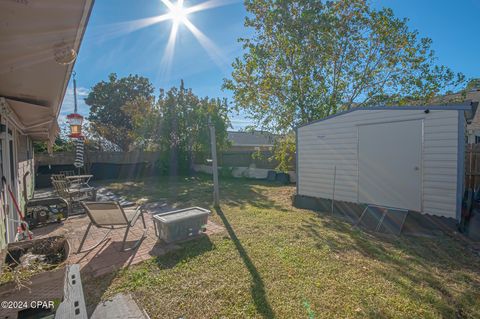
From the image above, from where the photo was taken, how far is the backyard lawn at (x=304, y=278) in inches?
93.7

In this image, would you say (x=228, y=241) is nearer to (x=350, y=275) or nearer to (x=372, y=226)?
(x=350, y=275)

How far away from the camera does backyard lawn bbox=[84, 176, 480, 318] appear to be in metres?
2.38

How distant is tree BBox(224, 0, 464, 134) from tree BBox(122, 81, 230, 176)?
4475 millimetres

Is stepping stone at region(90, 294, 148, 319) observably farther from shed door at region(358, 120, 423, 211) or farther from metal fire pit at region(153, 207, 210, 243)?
shed door at region(358, 120, 423, 211)

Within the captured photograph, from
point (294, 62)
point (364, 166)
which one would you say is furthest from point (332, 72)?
point (364, 166)

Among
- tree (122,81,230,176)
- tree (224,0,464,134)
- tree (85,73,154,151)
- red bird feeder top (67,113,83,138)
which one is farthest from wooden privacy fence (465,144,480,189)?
tree (85,73,154,151)

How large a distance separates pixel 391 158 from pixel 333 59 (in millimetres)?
6468

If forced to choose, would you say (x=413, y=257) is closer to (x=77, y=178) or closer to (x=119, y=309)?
(x=119, y=309)

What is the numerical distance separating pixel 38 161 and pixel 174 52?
927 cm

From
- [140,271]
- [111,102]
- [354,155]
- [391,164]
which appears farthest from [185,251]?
[111,102]

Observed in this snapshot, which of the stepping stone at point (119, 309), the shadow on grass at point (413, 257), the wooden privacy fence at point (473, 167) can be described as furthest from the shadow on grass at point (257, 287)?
the wooden privacy fence at point (473, 167)

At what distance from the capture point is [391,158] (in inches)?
216

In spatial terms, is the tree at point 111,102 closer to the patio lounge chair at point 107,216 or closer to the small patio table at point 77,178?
the small patio table at point 77,178

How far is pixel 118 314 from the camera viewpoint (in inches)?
89.9
